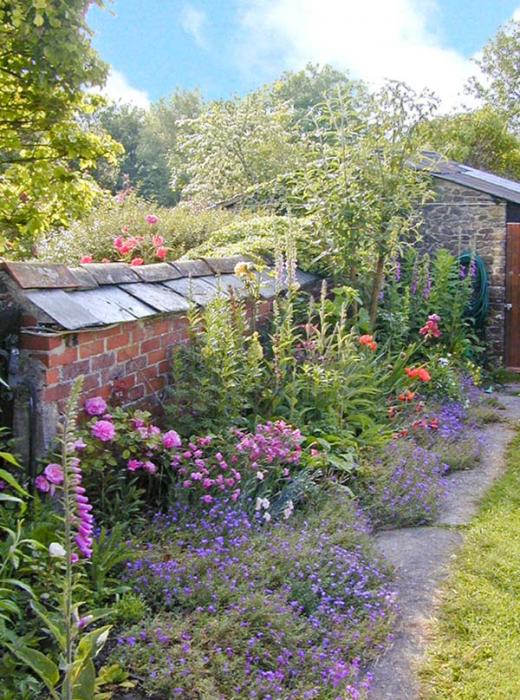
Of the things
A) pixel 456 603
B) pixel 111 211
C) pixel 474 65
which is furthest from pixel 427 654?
pixel 474 65

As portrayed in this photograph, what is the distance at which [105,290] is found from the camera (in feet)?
11.6

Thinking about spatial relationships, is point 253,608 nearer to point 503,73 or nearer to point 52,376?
point 52,376

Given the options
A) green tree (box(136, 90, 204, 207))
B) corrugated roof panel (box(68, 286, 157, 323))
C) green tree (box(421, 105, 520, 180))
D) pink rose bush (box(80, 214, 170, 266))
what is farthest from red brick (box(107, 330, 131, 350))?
green tree (box(136, 90, 204, 207))

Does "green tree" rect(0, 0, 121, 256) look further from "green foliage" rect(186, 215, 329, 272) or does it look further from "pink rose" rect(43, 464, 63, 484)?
"pink rose" rect(43, 464, 63, 484)

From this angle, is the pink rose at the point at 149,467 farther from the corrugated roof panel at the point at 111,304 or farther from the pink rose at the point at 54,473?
the corrugated roof panel at the point at 111,304

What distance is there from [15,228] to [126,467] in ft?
14.6

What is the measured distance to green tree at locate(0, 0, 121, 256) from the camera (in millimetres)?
5176

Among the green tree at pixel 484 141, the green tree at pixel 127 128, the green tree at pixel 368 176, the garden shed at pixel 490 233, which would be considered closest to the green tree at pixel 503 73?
the green tree at pixel 484 141

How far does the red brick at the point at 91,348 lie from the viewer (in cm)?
306

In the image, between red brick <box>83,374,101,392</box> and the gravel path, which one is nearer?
the gravel path

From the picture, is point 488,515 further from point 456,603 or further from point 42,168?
point 42,168

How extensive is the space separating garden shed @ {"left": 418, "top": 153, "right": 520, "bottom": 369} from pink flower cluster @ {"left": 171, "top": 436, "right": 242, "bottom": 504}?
6621 mm

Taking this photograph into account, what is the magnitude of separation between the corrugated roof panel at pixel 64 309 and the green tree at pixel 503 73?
28802 millimetres

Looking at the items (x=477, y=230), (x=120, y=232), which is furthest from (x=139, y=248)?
(x=477, y=230)
